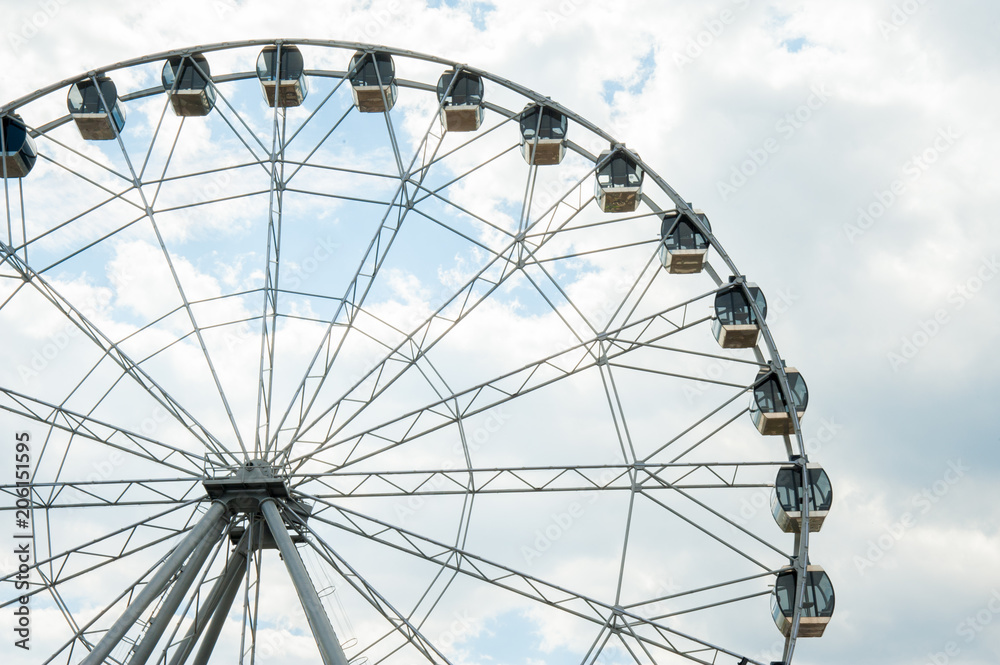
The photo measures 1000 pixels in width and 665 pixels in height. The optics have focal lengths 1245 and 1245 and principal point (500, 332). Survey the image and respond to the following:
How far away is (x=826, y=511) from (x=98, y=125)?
1668cm

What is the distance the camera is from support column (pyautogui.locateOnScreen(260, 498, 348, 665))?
63.5 feet

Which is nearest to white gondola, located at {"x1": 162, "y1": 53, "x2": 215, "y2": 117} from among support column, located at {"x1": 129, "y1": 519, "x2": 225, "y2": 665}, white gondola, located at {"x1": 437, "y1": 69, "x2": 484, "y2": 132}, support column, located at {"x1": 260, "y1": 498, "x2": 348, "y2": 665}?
white gondola, located at {"x1": 437, "y1": 69, "x2": 484, "y2": 132}

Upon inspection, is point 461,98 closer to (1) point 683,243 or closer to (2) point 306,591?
(1) point 683,243

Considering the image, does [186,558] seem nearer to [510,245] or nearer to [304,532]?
[304,532]

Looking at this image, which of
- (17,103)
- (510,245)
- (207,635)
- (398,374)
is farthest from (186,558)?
(17,103)

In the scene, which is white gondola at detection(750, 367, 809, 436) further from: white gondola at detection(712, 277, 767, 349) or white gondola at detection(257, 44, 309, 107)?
white gondola at detection(257, 44, 309, 107)

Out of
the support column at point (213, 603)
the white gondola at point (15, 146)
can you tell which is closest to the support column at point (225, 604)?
the support column at point (213, 603)

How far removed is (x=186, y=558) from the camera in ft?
68.4

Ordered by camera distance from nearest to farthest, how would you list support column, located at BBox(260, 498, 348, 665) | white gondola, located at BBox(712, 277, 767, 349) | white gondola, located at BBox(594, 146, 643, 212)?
support column, located at BBox(260, 498, 348, 665), white gondola, located at BBox(712, 277, 767, 349), white gondola, located at BBox(594, 146, 643, 212)

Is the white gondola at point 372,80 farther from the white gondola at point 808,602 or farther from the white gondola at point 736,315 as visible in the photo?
the white gondola at point 808,602

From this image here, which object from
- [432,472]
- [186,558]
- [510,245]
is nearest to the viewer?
[186,558]

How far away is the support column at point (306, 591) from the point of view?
63.5ft

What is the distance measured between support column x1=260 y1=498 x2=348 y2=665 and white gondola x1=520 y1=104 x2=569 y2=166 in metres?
9.16

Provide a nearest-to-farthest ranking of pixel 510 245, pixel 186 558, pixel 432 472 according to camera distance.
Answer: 1. pixel 186 558
2. pixel 432 472
3. pixel 510 245
